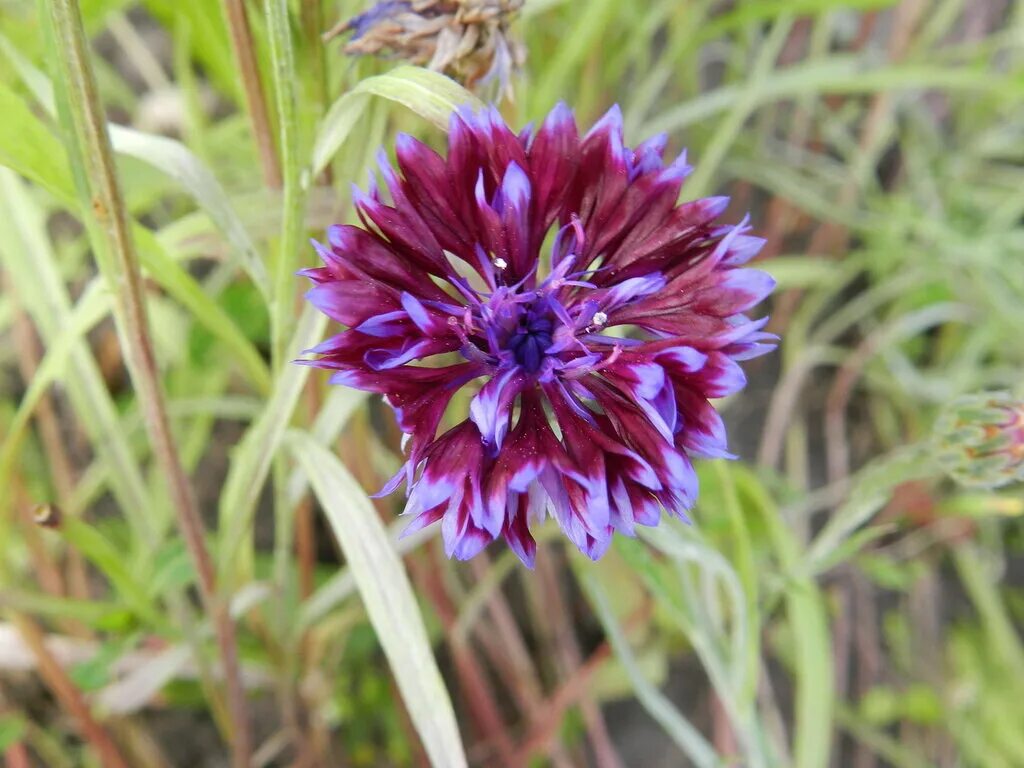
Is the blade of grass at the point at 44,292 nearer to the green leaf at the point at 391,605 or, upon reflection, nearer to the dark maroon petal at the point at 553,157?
the green leaf at the point at 391,605

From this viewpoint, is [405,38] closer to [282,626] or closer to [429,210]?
[429,210]

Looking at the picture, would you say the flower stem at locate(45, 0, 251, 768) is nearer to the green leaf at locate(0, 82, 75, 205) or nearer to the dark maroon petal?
the green leaf at locate(0, 82, 75, 205)

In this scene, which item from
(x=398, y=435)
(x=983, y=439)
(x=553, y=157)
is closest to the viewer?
(x=553, y=157)

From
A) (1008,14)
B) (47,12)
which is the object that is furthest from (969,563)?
(47,12)

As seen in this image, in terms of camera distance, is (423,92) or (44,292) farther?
(44,292)

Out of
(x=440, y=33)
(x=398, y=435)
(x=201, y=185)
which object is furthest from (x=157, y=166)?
(x=398, y=435)

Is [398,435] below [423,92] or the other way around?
below

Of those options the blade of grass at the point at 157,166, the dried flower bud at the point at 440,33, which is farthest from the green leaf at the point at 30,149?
the dried flower bud at the point at 440,33

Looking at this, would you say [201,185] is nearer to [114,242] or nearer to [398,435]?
[114,242]
